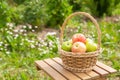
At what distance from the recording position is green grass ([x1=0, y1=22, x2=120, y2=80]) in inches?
159

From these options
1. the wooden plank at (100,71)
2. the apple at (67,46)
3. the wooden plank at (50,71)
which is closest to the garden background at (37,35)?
the wooden plank at (50,71)

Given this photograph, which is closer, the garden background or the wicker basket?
the wicker basket

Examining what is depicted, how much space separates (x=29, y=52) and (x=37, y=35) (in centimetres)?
87

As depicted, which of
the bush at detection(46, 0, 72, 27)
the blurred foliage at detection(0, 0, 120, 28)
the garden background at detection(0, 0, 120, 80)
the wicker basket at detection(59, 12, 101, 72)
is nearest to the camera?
the wicker basket at detection(59, 12, 101, 72)

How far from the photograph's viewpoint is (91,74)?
2.82 m

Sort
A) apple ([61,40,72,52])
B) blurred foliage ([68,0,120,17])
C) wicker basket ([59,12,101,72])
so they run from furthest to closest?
blurred foliage ([68,0,120,17]), apple ([61,40,72,52]), wicker basket ([59,12,101,72])

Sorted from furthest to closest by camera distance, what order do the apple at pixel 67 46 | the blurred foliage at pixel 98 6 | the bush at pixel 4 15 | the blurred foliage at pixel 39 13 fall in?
the blurred foliage at pixel 98 6, the blurred foliage at pixel 39 13, the bush at pixel 4 15, the apple at pixel 67 46

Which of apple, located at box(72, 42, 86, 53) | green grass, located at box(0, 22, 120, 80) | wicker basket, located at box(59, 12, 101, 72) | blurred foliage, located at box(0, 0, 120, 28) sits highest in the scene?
blurred foliage, located at box(0, 0, 120, 28)

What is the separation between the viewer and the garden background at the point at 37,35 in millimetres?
4270

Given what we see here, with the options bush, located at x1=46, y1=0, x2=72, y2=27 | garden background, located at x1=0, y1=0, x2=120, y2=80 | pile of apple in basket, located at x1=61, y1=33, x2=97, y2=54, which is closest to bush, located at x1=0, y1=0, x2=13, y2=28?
garden background, located at x1=0, y1=0, x2=120, y2=80

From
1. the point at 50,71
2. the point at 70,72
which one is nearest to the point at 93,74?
the point at 70,72

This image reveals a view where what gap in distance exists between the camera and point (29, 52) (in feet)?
15.7

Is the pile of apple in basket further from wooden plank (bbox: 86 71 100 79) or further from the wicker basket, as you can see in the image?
wooden plank (bbox: 86 71 100 79)

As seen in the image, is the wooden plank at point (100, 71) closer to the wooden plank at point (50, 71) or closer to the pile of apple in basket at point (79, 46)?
the pile of apple in basket at point (79, 46)
